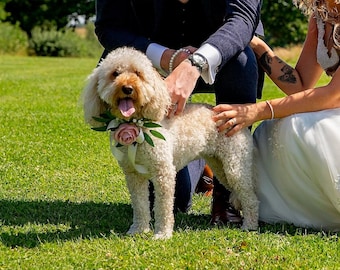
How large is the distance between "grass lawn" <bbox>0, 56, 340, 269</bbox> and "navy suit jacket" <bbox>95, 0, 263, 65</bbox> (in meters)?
1.09

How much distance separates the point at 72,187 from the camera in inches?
216

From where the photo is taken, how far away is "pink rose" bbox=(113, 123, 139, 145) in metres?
3.69

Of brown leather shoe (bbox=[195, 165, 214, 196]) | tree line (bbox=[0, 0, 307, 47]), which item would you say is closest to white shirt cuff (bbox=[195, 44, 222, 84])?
brown leather shoe (bbox=[195, 165, 214, 196])

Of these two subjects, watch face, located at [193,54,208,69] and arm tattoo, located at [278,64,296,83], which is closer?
watch face, located at [193,54,208,69]

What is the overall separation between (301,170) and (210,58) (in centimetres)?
92

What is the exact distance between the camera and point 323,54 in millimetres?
4523

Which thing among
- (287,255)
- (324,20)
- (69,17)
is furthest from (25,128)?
→ (69,17)

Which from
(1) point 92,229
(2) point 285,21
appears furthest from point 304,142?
(2) point 285,21

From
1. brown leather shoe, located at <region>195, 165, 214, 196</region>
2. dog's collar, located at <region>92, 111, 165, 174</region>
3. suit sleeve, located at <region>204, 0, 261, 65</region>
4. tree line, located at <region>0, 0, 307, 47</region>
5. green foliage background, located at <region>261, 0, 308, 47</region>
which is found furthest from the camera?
green foliage background, located at <region>261, 0, 308, 47</region>

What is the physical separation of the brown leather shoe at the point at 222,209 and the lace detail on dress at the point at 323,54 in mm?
1058

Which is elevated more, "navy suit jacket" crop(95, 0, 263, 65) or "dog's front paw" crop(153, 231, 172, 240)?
"navy suit jacket" crop(95, 0, 263, 65)

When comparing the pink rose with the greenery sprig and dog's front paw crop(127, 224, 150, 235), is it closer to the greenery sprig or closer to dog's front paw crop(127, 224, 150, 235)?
the greenery sprig

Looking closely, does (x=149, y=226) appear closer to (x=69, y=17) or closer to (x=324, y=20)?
(x=324, y=20)

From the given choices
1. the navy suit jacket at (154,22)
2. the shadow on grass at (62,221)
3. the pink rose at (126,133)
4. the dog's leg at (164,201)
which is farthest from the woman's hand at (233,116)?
the shadow on grass at (62,221)
